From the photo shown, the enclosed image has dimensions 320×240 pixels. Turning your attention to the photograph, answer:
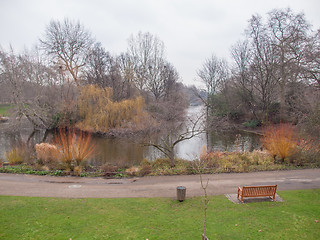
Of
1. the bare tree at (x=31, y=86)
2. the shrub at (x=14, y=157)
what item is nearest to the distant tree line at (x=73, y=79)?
the bare tree at (x=31, y=86)

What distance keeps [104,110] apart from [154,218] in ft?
65.6

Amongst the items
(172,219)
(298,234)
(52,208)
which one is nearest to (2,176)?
(52,208)

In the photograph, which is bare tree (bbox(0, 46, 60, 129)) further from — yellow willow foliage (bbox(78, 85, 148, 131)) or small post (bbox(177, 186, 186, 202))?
small post (bbox(177, 186, 186, 202))

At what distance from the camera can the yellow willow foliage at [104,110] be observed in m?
25.8

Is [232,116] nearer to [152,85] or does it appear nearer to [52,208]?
[152,85]

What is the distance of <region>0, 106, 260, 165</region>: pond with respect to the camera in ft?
61.4

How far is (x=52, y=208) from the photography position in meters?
8.67

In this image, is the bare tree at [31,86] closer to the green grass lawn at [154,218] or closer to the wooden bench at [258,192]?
the green grass lawn at [154,218]

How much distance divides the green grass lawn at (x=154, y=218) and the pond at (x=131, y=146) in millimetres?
6367

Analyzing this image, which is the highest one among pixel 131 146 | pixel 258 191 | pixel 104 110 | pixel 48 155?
pixel 104 110

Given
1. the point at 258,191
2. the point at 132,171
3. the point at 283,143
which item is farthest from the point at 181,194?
the point at 283,143

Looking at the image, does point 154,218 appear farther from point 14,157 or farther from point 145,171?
point 14,157

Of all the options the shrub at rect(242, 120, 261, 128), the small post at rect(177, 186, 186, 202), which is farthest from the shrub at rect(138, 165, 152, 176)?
the shrub at rect(242, 120, 261, 128)

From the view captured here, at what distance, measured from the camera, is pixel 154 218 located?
7.89m
